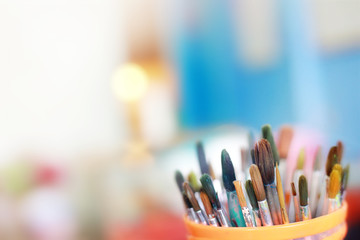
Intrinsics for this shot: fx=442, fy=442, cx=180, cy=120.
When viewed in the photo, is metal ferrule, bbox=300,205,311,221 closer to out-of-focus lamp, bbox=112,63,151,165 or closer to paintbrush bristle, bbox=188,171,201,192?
paintbrush bristle, bbox=188,171,201,192

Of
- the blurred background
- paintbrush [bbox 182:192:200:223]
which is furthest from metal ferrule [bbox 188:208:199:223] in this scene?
the blurred background

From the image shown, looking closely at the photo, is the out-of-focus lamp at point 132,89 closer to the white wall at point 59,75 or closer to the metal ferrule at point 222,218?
the white wall at point 59,75

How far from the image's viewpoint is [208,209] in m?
0.26

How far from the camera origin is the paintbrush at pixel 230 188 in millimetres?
259

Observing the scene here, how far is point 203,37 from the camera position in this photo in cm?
133

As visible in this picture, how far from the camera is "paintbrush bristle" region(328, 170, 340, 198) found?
0.84 ft

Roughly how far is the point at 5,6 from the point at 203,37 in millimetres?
583

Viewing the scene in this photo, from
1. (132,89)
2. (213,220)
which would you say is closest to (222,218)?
(213,220)

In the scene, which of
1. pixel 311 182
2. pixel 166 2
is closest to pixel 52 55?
pixel 166 2

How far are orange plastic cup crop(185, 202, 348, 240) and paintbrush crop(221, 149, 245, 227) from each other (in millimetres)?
15

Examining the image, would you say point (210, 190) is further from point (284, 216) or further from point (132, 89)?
point (132, 89)

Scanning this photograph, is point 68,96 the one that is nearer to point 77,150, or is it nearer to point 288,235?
point 77,150

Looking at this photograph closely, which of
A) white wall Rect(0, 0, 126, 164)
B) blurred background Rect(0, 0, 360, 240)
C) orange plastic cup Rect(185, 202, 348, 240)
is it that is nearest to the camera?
orange plastic cup Rect(185, 202, 348, 240)

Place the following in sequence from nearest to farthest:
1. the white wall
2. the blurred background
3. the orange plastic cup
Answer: the orange plastic cup → the blurred background → the white wall
